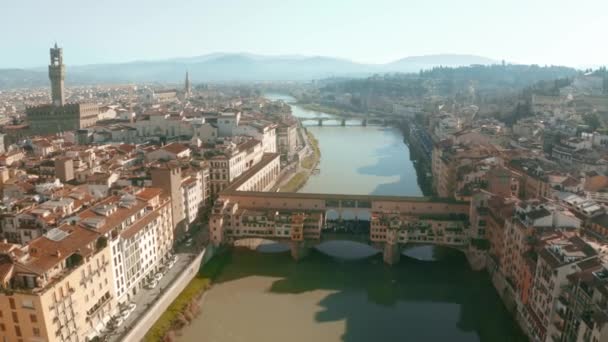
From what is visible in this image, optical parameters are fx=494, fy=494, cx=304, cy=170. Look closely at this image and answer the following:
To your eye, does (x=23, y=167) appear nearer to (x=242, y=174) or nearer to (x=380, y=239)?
(x=242, y=174)

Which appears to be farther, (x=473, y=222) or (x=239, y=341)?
(x=473, y=222)

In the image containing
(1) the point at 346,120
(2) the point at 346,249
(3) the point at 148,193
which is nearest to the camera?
(3) the point at 148,193

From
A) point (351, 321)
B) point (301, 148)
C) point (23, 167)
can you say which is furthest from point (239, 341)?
point (301, 148)

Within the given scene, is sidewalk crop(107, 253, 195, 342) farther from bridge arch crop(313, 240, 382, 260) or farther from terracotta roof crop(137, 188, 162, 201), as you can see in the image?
bridge arch crop(313, 240, 382, 260)

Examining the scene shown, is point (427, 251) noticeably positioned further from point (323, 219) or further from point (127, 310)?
point (127, 310)

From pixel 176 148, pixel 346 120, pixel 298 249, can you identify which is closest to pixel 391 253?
pixel 298 249

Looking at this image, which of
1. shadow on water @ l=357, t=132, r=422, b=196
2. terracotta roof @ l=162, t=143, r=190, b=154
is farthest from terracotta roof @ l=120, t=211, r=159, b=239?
shadow on water @ l=357, t=132, r=422, b=196
